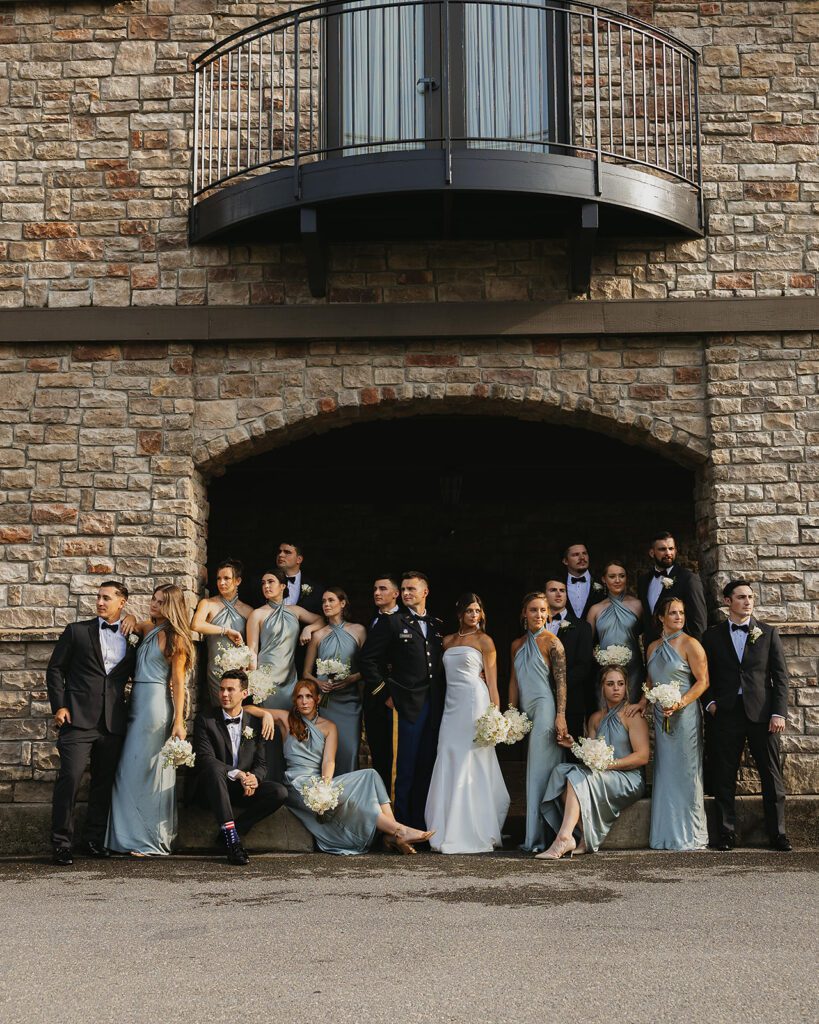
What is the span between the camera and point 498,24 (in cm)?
973

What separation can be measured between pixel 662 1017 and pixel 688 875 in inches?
121

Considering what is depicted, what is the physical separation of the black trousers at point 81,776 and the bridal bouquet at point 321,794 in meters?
1.43

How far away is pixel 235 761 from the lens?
823cm

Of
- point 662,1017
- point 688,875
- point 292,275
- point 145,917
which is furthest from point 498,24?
point 662,1017

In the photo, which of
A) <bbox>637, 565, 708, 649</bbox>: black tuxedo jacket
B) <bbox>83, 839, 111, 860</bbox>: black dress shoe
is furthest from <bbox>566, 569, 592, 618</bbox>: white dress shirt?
<bbox>83, 839, 111, 860</bbox>: black dress shoe

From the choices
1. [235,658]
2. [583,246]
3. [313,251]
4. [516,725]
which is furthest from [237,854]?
[583,246]

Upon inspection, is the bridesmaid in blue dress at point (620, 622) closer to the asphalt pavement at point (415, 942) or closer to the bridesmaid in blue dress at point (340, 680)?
the asphalt pavement at point (415, 942)

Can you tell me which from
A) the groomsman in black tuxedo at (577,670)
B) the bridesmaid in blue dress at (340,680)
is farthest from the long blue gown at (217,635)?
the groomsman in black tuxedo at (577,670)

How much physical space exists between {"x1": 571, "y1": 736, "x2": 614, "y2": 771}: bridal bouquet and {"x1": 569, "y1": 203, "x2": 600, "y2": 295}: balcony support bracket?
3.69 meters

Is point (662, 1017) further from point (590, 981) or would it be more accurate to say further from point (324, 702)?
point (324, 702)

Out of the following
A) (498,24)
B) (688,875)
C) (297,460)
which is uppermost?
(498,24)

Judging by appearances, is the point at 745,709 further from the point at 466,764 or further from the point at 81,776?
the point at 81,776

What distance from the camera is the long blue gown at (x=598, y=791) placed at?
8.27m

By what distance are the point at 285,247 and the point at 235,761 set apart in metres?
4.24
